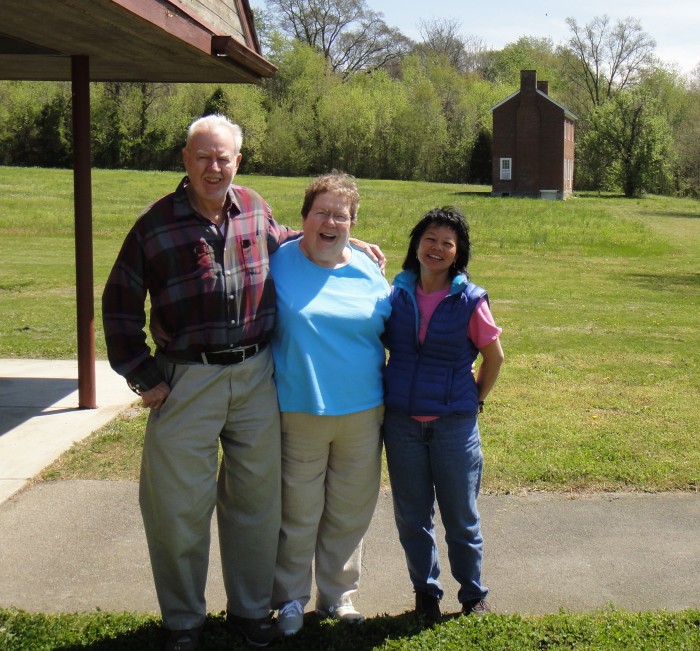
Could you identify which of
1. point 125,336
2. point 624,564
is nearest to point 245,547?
point 125,336

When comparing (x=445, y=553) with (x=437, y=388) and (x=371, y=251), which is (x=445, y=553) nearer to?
(x=437, y=388)

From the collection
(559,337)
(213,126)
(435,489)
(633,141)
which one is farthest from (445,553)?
(633,141)

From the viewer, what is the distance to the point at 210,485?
141 inches

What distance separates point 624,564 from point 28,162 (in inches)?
2560

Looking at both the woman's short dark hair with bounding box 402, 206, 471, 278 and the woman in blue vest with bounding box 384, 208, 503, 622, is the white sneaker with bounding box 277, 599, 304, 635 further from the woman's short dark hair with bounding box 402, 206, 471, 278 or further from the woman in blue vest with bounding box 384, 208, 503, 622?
the woman's short dark hair with bounding box 402, 206, 471, 278

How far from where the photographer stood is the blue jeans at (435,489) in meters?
3.80

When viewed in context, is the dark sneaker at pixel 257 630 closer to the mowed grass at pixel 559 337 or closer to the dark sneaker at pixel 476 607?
the dark sneaker at pixel 476 607

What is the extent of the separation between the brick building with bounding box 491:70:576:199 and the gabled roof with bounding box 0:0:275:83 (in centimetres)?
5422

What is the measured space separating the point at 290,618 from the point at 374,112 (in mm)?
77211

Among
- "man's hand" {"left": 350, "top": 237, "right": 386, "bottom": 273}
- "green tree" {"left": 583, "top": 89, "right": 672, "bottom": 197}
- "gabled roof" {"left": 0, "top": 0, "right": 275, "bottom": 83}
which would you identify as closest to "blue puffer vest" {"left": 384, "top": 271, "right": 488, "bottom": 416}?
"man's hand" {"left": 350, "top": 237, "right": 386, "bottom": 273}

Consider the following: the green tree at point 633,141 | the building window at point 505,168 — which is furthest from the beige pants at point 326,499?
the green tree at point 633,141

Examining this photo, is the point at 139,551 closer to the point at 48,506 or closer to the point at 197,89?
the point at 48,506

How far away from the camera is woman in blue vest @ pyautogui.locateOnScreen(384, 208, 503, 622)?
375cm

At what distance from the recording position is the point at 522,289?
16.3 metres
